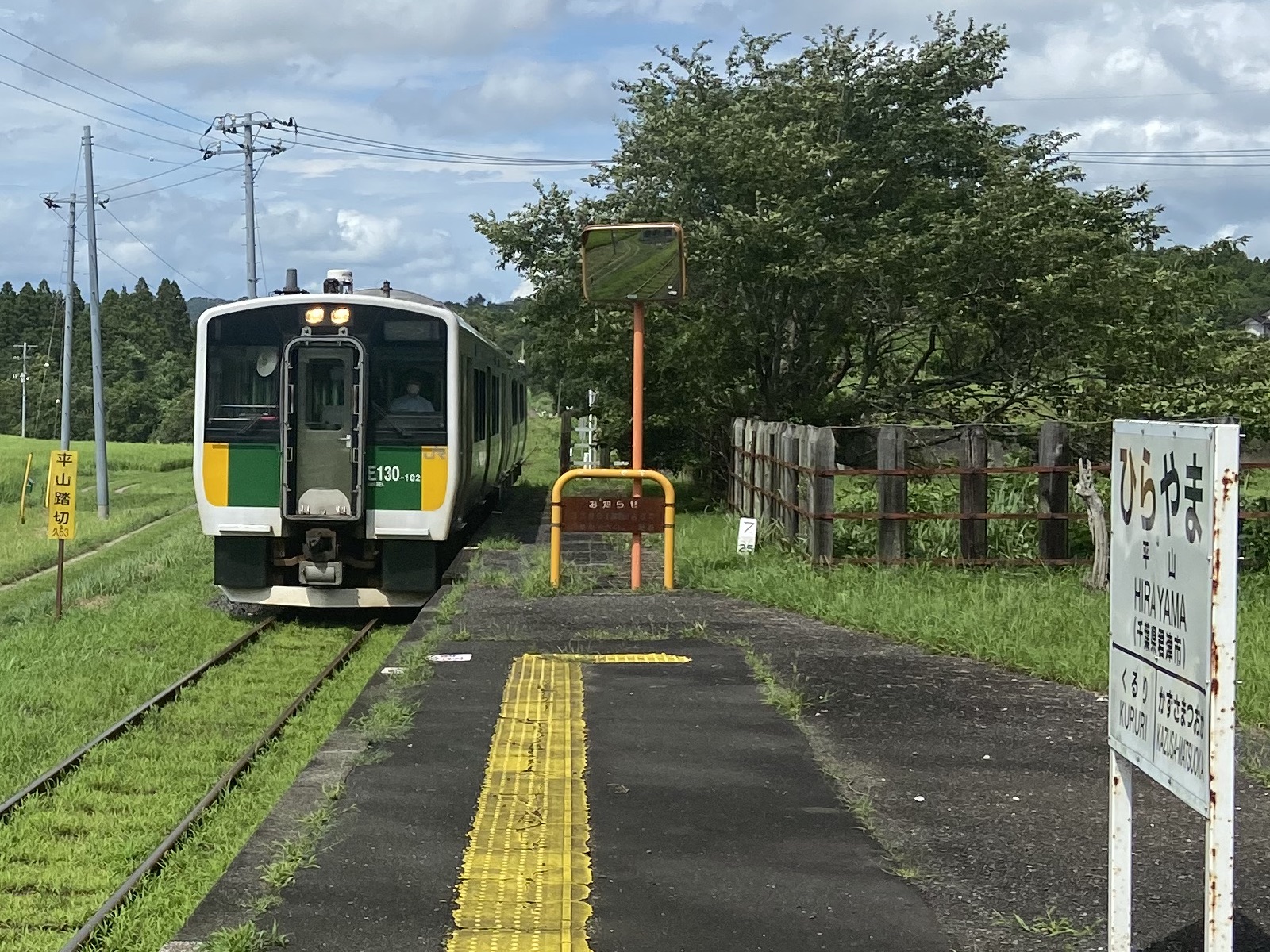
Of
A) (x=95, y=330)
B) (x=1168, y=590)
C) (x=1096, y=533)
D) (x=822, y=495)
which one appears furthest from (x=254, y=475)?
(x=95, y=330)

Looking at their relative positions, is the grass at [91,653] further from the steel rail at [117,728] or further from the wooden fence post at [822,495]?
the wooden fence post at [822,495]

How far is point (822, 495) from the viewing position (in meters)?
11.5

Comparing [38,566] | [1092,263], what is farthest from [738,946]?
[38,566]

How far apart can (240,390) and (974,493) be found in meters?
6.07

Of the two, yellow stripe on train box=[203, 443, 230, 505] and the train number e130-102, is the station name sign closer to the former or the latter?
the train number e130-102

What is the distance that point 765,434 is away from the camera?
49.3 ft

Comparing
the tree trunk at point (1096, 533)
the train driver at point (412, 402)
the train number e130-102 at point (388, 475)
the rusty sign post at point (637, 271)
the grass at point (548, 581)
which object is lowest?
the grass at point (548, 581)

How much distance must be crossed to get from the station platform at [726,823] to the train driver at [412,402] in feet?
13.7

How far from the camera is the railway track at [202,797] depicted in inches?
195

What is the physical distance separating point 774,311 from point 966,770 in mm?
14441

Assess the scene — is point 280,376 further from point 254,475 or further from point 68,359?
point 68,359

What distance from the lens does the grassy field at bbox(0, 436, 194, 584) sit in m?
25.1

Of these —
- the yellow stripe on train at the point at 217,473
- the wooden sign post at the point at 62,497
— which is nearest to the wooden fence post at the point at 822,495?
the yellow stripe on train at the point at 217,473

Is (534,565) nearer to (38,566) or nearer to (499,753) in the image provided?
(499,753)
